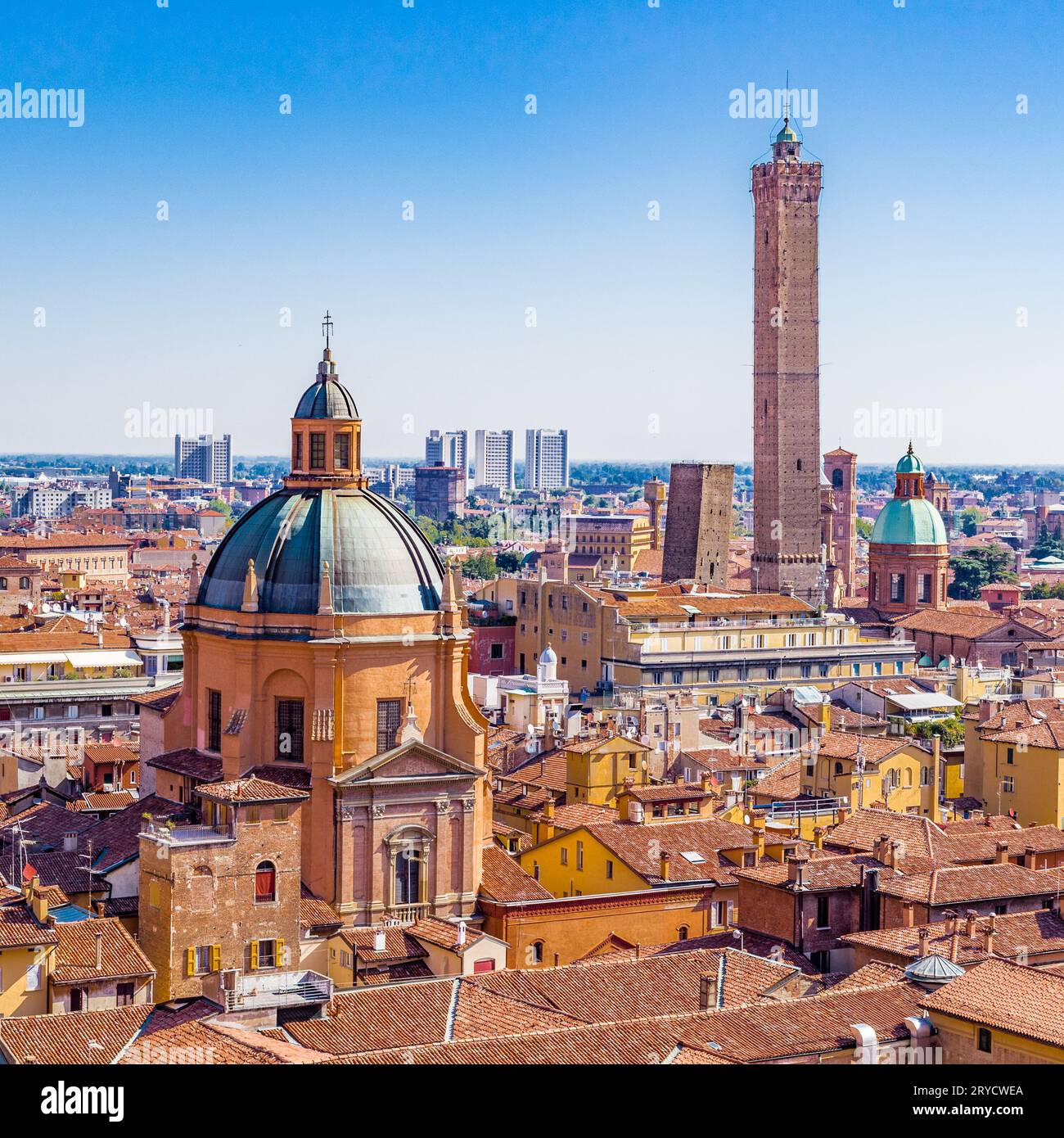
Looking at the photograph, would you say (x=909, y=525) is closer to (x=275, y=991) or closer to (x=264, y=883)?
(x=264, y=883)

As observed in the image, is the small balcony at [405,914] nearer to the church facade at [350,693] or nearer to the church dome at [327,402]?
the church facade at [350,693]

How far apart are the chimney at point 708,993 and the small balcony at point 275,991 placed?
132 inches

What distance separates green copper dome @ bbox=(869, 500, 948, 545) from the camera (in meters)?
64.9

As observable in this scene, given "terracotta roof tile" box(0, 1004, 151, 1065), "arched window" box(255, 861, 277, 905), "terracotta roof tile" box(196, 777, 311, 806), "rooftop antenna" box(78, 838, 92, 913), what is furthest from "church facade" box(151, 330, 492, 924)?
"terracotta roof tile" box(0, 1004, 151, 1065)

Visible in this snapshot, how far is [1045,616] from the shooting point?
6269cm

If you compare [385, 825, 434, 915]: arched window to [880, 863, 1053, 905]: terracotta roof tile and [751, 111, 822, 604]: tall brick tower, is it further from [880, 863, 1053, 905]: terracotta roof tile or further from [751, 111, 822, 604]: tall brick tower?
[751, 111, 822, 604]: tall brick tower

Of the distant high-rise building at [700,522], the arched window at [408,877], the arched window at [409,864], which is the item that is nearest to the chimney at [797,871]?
the arched window at [409,864]

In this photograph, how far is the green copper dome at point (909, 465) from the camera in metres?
65.6

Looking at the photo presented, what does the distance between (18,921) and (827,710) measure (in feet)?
75.7

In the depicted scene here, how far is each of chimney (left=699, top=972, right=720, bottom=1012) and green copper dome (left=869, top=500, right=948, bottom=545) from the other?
4707cm

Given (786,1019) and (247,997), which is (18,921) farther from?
(786,1019)
